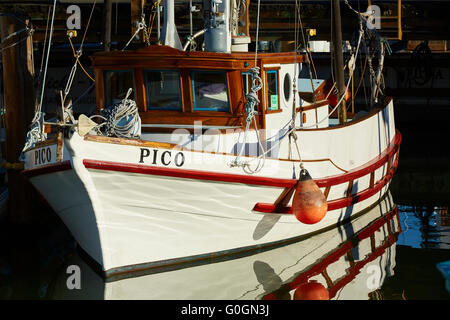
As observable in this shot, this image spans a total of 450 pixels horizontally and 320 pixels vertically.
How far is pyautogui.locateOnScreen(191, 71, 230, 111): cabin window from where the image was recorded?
35.2 feet

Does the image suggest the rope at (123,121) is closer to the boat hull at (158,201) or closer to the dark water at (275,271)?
the boat hull at (158,201)

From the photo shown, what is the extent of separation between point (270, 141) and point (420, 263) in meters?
3.08

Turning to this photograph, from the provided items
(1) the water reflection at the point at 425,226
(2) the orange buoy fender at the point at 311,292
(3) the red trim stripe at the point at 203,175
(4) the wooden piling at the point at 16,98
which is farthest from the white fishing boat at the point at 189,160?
(4) the wooden piling at the point at 16,98

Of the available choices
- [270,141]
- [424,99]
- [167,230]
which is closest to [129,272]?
[167,230]

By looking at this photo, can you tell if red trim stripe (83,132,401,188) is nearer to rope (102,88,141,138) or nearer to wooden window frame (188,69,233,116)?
rope (102,88,141,138)

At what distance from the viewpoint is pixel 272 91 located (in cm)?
1150

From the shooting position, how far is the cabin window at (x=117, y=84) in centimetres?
1109

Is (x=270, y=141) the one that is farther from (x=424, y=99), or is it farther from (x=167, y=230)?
(x=424, y=99)

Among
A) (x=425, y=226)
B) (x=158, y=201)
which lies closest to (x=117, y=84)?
(x=158, y=201)

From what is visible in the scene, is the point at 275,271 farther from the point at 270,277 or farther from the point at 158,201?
the point at 158,201

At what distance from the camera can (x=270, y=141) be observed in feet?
37.0

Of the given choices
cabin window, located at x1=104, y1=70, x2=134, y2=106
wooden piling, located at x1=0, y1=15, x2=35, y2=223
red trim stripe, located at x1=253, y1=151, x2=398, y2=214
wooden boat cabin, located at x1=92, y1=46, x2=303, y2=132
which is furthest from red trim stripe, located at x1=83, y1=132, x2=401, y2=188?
wooden piling, located at x1=0, y1=15, x2=35, y2=223

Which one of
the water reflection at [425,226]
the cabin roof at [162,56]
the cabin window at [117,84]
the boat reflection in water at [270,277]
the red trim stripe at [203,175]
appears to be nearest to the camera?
the red trim stripe at [203,175]

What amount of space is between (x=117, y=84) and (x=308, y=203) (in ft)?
12.0
